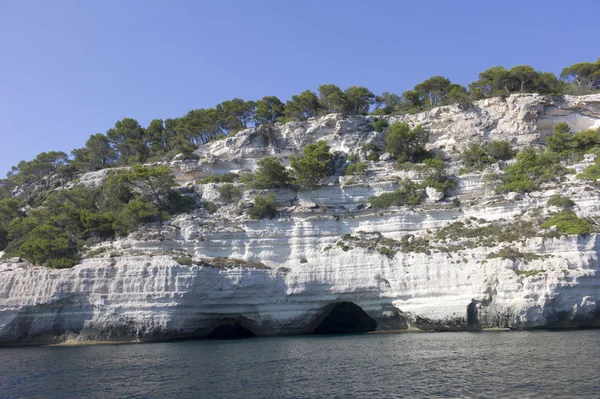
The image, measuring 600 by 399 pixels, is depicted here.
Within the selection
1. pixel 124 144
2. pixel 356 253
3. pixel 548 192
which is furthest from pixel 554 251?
pixel 124 144

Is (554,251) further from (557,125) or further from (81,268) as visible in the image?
(81,268)

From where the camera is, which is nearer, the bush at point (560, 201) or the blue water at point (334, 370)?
the blue water at point (334, 370)

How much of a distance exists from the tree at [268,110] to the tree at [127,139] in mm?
16009

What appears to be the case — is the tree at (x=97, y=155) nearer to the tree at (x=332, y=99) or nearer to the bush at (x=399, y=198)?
the tree at (x=332, y=99)

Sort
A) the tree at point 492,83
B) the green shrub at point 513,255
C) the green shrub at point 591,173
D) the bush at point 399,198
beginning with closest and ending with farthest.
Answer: the green shrub at point 513,255
the green shrub at point 591,173
the bush at point 399,198
the tree at point 492,83

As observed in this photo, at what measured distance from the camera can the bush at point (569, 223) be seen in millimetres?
28594

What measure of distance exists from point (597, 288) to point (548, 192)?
951cm

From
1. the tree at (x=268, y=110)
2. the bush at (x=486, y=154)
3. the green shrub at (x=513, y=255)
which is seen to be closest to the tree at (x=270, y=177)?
the bush at (x=486, y=154)

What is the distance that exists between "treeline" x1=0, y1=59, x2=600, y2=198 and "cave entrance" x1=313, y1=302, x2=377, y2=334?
2858 centimetres

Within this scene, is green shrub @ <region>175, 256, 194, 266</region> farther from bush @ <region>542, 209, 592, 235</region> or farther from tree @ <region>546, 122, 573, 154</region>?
tree @ <region>546, 122, 573, 154</region>

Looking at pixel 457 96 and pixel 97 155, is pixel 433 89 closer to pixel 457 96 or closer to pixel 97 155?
pixel 457 96

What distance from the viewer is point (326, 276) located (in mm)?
32656

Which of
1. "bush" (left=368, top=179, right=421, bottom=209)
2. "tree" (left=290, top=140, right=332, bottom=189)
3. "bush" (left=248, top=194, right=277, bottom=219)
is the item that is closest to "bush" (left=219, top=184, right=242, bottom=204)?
"bush" (left=248, top=194, right=277, bottom=219)

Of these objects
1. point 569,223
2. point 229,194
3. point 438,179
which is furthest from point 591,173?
point 229,194
